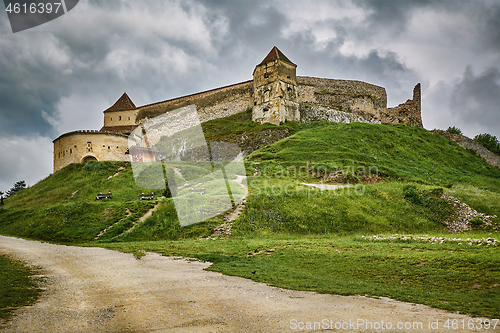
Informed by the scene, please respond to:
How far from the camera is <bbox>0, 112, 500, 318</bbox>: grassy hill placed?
30.6 feet

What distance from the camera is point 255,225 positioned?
18469 millimetres

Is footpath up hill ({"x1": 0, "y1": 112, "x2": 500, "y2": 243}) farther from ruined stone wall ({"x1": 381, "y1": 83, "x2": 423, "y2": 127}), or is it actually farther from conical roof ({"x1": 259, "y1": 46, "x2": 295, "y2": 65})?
ruined stone wall ({"x1": 381, "y1": 83, "x2": 423, "y2": 127})

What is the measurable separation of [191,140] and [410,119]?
115 feet

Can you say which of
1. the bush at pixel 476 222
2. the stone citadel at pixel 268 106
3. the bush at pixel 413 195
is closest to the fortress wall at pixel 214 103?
the stone citadel at pixel 268 106

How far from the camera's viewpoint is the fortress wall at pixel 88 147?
37125 mm

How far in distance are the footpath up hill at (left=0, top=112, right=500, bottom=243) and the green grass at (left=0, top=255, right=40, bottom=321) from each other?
781 cm

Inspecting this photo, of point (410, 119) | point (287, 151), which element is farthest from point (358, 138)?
point (410, 119)

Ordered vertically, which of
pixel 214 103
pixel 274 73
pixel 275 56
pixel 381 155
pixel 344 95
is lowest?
pixel 381 155

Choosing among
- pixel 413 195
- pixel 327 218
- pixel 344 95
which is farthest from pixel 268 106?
pixel 327 218

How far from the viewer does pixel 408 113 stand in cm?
5428

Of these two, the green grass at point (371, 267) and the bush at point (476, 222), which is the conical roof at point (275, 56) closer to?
the bush at point (476, 222)

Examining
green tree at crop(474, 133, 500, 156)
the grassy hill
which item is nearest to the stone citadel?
the grassy hill

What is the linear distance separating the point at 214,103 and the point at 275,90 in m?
13.3

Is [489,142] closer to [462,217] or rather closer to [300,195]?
[462,217]
